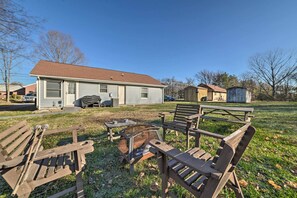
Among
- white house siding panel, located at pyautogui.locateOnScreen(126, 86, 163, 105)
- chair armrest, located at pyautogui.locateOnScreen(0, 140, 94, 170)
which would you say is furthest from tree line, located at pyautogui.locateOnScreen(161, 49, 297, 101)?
chair armrest, located at pyautogui.locateOnScreen(0, 140, 94, 170)

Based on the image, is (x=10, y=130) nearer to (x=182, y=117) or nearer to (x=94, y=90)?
(x=182, y=117)

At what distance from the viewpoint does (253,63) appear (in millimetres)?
31062

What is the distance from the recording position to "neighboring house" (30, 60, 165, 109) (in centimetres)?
1052

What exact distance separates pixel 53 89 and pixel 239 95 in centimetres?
2567

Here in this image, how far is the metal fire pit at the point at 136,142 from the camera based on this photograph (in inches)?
97.8

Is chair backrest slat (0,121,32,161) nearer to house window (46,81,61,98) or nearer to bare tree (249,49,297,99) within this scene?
house window (46,81,61,98)

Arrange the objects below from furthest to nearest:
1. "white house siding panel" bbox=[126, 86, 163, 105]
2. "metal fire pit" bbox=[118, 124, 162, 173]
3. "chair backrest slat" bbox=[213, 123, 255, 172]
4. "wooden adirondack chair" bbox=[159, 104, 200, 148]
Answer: "white house siding panel" bbox=[126, 86, 163, 105], "wooden adirondack chair" bbox=[159, 104, 200, 148], "metal fire pit" bbox=[118, 124, 162, 173], "chair backrest slat" bbox=[213, 123, 255, 172]

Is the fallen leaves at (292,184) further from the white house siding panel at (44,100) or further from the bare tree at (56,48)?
the bare tree at (56,48)

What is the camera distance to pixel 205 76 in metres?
46.7

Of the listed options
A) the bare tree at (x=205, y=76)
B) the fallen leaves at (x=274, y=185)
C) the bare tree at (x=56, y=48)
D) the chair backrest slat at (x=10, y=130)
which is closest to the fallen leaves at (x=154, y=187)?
the fallen leaves at (x=274, y=185)

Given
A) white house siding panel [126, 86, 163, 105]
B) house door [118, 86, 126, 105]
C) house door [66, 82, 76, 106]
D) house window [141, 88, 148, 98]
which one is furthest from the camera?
house window [141, 88, 148, 98]

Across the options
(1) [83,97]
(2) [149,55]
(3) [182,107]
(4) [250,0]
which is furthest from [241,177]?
(2) [149,55]

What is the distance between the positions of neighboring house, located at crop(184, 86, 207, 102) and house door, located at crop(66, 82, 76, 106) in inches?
842

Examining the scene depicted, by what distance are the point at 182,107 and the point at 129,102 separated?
11463 mm
